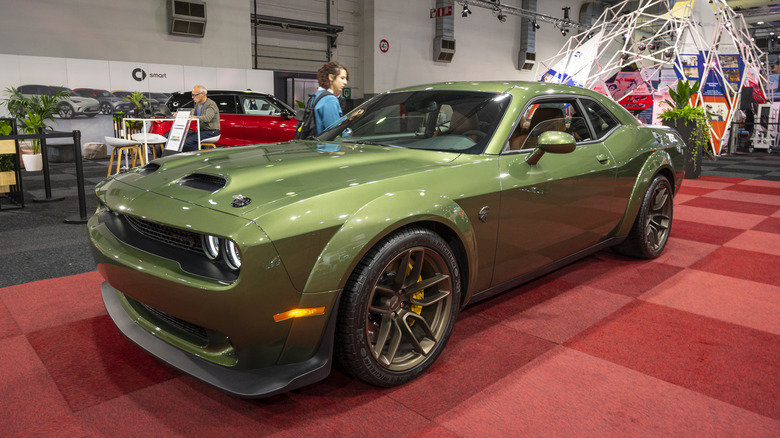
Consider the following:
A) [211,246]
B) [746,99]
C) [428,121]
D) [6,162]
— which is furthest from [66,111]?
[746,99]

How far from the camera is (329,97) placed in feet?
15.3

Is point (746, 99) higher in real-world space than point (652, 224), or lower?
higher

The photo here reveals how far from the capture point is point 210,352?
1.88 m

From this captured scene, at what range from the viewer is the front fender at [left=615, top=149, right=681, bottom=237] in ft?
11.9

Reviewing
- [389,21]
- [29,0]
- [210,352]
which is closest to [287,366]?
[210,352]

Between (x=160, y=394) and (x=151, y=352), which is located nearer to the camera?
(x=151, y=352)

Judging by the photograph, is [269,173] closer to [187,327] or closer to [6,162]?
[187,327]

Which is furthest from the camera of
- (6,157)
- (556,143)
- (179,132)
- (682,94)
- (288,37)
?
(288,37)

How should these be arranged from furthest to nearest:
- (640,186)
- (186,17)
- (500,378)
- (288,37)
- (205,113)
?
(288,37), (186,17), (205,113), (640,186), (500,378)

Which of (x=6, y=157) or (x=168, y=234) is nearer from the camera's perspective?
(x=168, y=234)

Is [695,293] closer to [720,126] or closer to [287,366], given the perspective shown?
[287,366]

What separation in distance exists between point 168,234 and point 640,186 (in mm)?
3091

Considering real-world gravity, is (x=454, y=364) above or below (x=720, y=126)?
below

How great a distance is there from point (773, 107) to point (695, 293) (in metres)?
16.1
